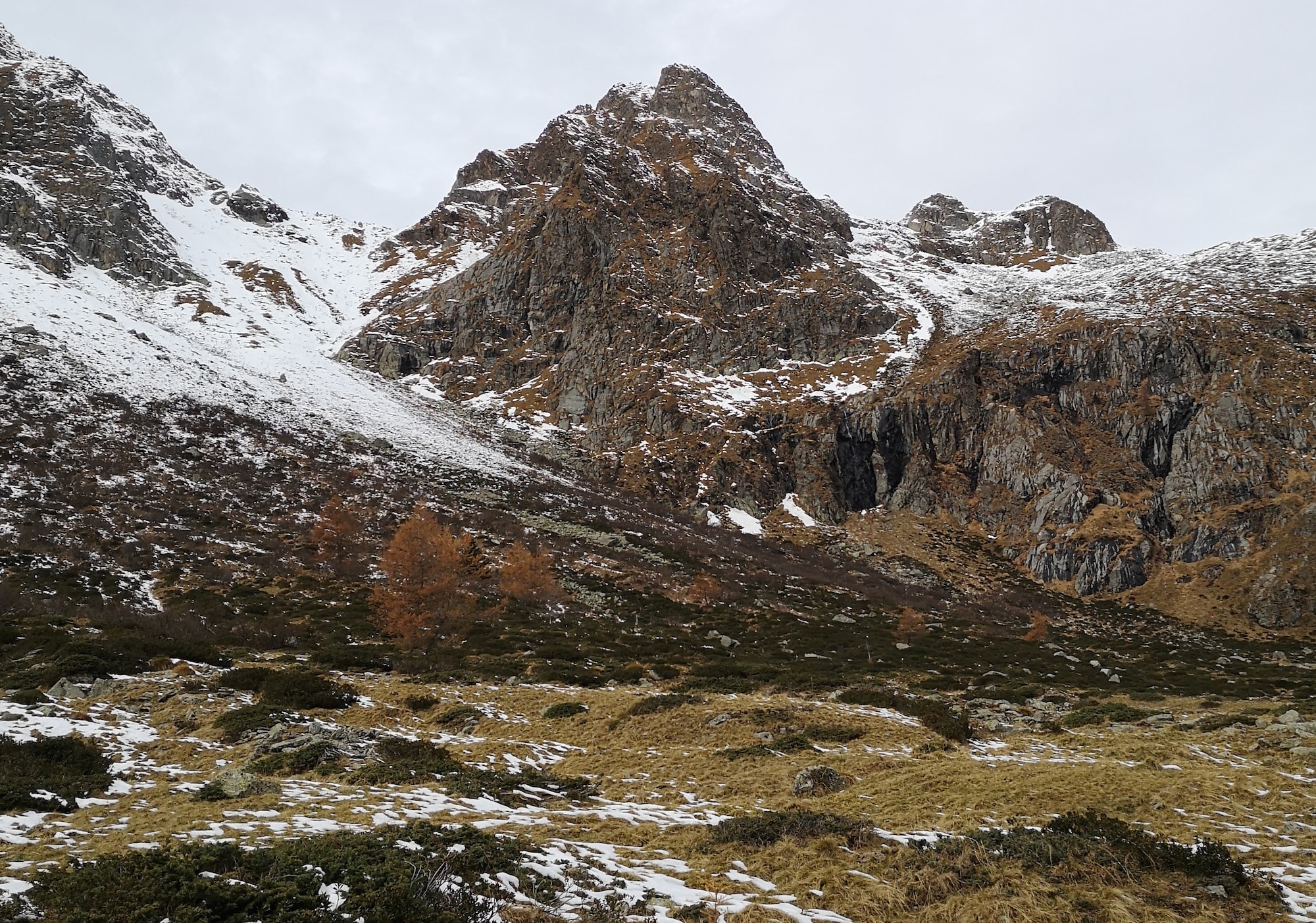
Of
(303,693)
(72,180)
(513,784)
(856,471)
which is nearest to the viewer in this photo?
(513,784)

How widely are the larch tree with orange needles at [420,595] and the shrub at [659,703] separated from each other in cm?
1488

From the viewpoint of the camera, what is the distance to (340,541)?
5119cm

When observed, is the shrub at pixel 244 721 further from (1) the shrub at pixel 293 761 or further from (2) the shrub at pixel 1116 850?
(2) the shrub at pixel 1116 850

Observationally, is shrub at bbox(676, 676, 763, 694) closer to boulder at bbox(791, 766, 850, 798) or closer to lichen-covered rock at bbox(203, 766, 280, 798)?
boulder at bbox(791, 766, 850, 798)

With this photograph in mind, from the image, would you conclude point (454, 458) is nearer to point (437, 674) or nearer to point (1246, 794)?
point (437, 674)

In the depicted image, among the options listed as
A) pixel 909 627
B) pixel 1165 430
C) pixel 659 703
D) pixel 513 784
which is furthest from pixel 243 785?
pixel 1165 430

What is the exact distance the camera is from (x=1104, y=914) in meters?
7.50

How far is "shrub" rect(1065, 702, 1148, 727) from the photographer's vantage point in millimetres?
19859

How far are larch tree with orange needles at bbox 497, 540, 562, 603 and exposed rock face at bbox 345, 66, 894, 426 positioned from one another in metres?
64.2

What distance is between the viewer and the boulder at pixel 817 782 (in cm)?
1348

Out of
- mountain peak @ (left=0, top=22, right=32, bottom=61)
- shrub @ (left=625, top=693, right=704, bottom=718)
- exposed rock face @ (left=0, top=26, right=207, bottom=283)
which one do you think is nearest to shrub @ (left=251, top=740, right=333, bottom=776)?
shrub @ (left=625, top=693, right=704, bottom=718)

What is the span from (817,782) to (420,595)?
24.2 m

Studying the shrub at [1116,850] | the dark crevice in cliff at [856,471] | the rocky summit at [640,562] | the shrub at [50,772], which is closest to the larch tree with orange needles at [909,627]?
the rocky summit at [640,562]

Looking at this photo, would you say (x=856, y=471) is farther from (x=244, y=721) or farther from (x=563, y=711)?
(x=244, y=721)
